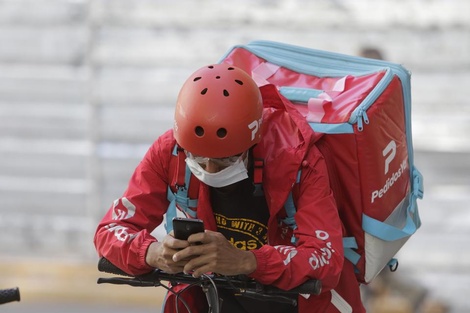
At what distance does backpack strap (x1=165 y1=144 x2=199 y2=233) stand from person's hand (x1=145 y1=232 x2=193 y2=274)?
0.28 meters

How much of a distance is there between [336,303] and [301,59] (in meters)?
1.07

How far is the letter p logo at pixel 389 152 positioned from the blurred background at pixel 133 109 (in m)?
3.36

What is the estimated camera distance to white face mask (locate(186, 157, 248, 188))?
11.0 ft

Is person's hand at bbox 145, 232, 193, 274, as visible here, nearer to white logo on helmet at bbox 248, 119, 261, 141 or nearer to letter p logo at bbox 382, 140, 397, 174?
white logo on helmet at bbox 248, 119, 261, 141

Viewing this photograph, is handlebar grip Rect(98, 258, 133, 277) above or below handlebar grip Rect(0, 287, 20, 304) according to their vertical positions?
below

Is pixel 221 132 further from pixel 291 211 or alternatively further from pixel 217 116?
pixel 291 211

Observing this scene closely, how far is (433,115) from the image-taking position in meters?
7.38

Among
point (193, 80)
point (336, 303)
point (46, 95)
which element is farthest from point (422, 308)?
point (193, 80)

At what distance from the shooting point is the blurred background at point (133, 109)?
7277 mm

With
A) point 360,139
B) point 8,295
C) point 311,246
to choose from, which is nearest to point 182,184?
point 311,246

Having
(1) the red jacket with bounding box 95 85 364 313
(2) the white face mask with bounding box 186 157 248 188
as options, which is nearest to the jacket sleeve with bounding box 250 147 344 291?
(1) the red jacket with bounding box 95 85 364 313

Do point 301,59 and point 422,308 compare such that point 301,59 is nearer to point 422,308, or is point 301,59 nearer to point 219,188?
point 219,188

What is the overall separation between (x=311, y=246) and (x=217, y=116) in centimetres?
52

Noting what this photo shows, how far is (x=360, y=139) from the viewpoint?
3.61m
